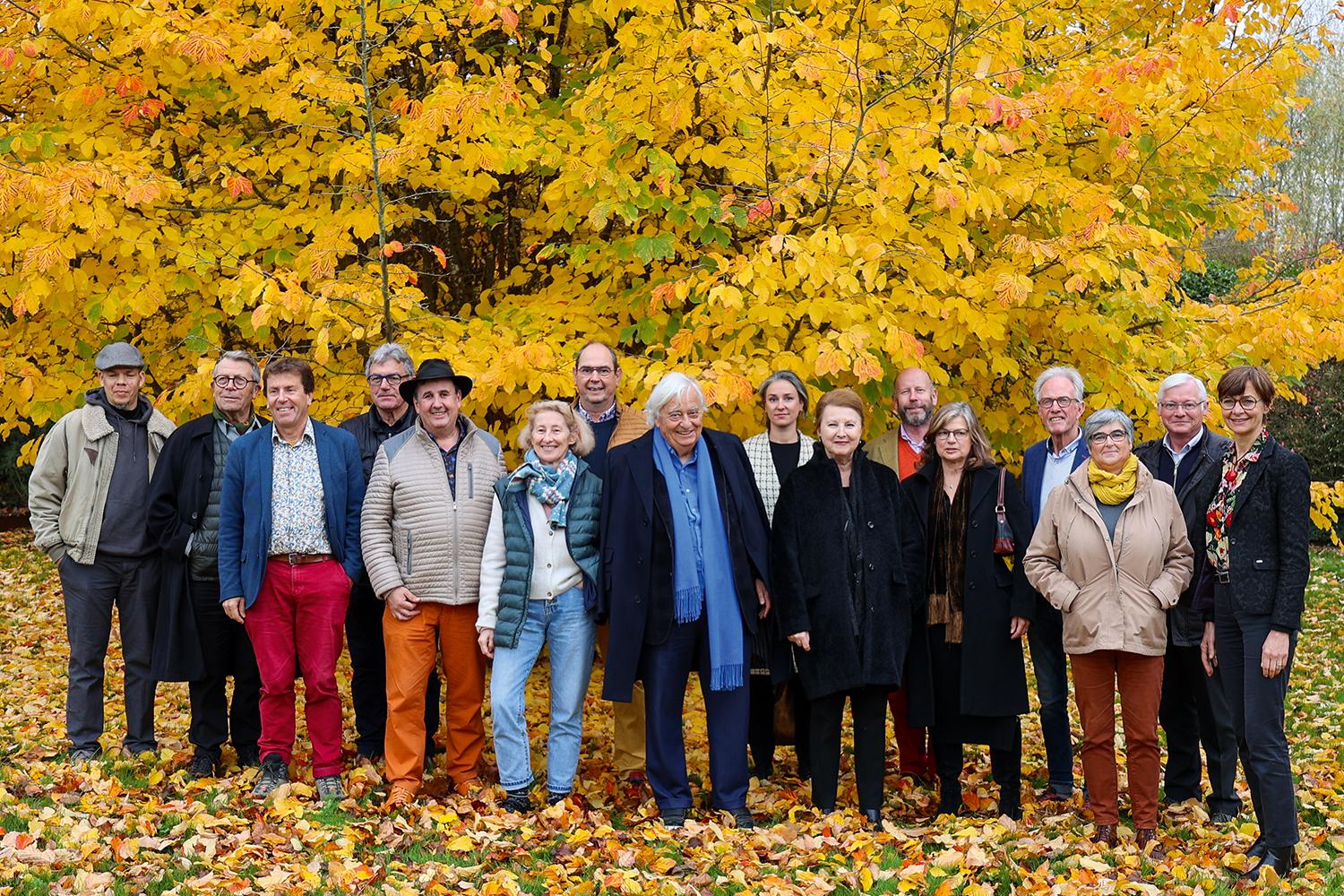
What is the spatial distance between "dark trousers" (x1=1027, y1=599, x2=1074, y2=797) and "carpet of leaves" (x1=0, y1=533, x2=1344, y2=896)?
0.73ft

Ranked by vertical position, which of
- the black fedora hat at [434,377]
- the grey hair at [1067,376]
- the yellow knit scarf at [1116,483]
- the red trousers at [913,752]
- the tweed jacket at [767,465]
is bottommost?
the red trousers at [913,752]

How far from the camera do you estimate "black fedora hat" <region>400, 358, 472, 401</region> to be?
Result: 18.2ft

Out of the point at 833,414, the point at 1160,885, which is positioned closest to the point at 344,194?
the point at 833,414

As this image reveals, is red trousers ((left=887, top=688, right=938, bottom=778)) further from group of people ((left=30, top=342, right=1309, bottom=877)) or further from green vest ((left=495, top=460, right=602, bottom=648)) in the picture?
green vest ((left=495, top=460, right=602, bottom=648))

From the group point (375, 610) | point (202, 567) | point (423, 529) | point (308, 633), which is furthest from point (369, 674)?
point (423, 529)

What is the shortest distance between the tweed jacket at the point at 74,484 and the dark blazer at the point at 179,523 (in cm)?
35

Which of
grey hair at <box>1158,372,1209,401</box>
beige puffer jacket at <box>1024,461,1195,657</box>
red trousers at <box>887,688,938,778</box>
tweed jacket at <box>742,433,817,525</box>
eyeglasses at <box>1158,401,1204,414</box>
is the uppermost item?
grey hair at <box>1158,372,1209,401</box>

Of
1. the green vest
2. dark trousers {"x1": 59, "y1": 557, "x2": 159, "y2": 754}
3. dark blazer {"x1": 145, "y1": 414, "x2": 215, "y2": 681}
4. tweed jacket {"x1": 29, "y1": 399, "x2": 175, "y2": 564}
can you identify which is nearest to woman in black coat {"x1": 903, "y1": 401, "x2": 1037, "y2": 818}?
the green vest

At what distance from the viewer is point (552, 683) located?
554cm

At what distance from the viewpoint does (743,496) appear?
5527mm

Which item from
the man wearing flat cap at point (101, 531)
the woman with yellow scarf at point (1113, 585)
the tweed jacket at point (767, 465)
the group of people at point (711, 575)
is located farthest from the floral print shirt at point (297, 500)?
the woman with yellow scarf at point (1113, 585)

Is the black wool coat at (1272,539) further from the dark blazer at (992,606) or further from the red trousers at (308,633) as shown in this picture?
the red trousers at (308,633)

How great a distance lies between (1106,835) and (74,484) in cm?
504

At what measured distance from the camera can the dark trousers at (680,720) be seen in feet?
17.9
